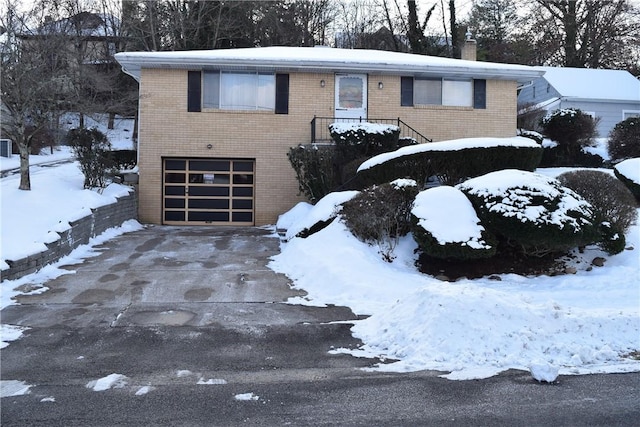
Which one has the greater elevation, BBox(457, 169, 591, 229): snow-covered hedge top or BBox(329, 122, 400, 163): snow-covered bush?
BBox(329, 122, 400, 163): snow-covered bush

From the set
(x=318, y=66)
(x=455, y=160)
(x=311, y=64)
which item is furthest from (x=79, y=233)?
(x=318, y=66)

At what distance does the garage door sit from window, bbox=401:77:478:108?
219 inches

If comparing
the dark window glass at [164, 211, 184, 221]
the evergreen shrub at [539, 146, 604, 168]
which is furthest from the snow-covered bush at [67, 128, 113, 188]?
the evergreen shrub at [539, 146, 604, 168]

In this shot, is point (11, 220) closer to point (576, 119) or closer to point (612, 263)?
point (612, 263)

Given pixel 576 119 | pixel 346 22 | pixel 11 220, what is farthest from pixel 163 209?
pixel 346 22

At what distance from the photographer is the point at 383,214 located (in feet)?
33.4

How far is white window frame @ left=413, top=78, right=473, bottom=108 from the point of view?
709 inches

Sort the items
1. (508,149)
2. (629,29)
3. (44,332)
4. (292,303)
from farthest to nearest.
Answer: (629,29) → (508,149) → (292,303) → (44,332)

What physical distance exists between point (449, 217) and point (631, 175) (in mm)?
6457

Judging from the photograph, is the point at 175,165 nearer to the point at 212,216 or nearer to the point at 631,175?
the point at 212,216

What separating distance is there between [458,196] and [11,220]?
27.8ft

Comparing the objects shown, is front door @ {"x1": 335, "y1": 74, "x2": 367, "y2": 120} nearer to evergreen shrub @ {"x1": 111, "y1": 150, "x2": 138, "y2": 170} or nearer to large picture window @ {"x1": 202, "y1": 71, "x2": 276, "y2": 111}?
large picture window @ {"x1": 202, "y1": 71, "x2": 276, "y2": 111}

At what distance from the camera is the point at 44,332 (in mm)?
6539

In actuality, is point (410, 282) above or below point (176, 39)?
below
